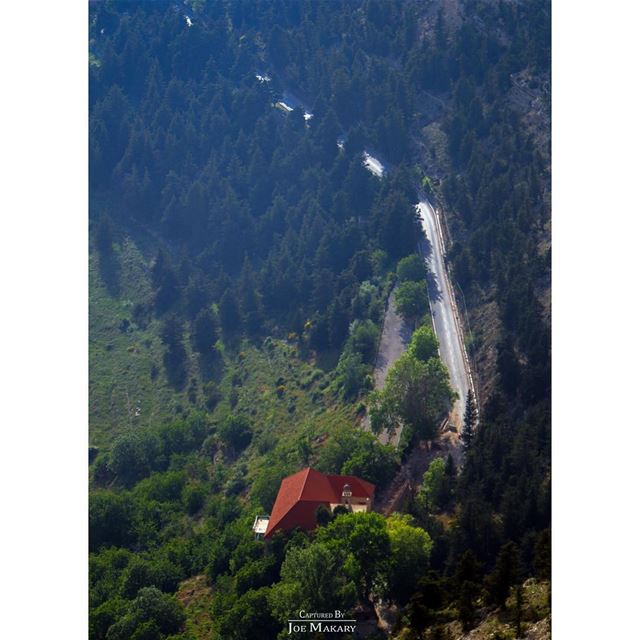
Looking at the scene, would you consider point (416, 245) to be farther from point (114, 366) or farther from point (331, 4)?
point (331, 4)

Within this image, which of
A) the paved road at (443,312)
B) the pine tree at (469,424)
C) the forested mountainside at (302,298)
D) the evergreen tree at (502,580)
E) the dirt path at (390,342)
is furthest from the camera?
the dirt path at (390,342)

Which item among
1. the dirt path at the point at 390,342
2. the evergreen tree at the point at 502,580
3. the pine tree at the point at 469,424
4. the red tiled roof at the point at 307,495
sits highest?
the dirt path at the point at 390,342

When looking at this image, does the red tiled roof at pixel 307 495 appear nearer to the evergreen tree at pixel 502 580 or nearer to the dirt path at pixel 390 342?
the evergreen tree at pixel 502 580

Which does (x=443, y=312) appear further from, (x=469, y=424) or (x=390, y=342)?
(x=469, y=424)

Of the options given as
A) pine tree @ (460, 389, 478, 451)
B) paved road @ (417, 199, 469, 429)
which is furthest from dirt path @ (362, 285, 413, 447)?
pine tree @ (460, 389, 478, 451)

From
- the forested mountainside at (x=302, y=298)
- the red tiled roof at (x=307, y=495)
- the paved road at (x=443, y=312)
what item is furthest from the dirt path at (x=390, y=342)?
the red tiled roof at (x=307, y=495)

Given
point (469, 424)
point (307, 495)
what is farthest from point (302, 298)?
point (307, 495)

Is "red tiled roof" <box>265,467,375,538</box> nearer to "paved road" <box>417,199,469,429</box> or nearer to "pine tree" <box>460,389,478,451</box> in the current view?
"pine tree" <box>460,389,478,451</box>
